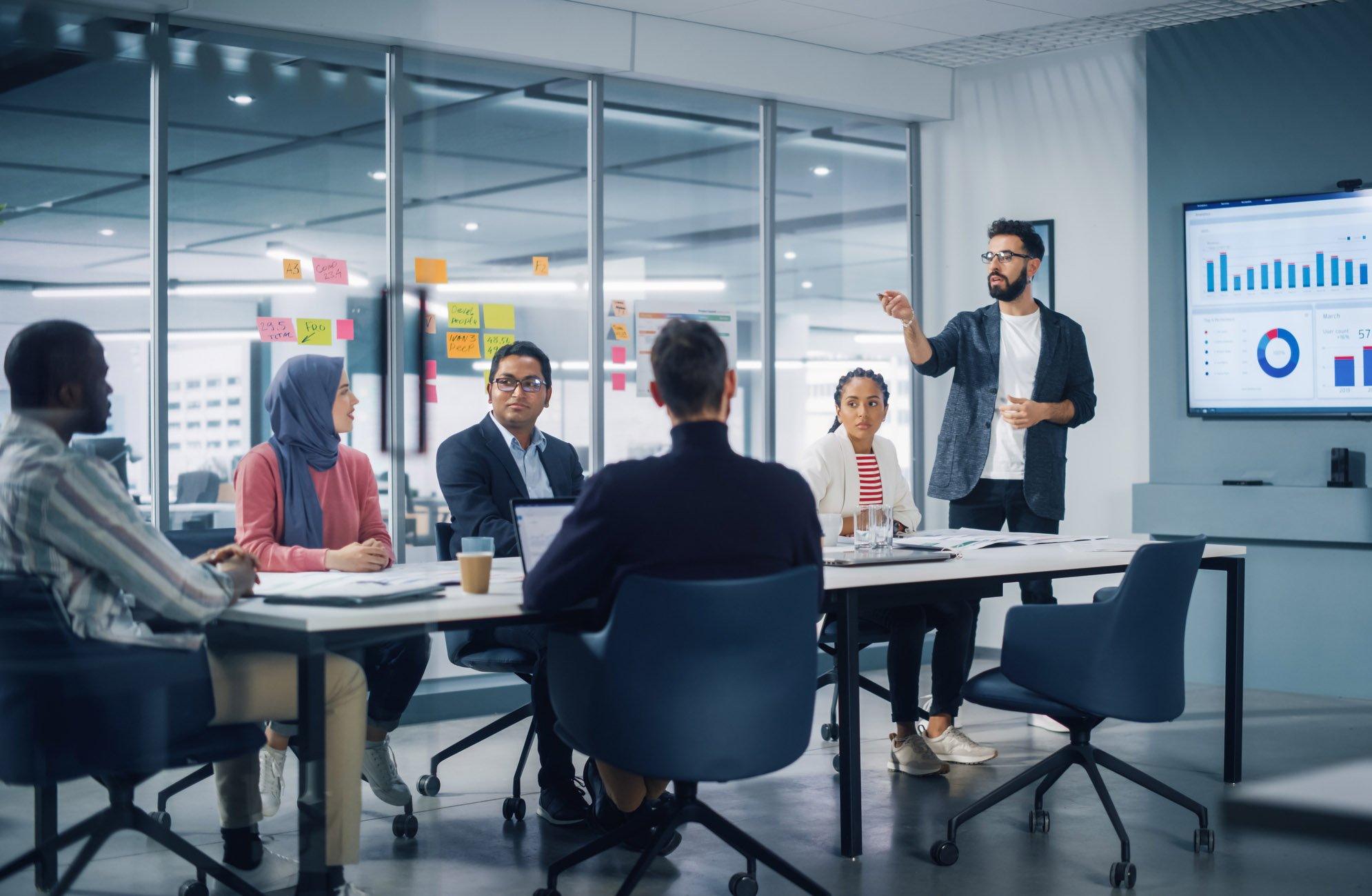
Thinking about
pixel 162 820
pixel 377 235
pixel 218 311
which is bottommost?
pixel 162 820

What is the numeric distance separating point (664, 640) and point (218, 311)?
9.02 ft

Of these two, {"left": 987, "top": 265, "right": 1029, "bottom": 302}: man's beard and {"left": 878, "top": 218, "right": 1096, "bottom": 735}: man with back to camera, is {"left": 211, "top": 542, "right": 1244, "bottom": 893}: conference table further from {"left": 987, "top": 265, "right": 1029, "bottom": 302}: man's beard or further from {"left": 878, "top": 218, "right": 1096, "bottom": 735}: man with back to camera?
{"left": 987, "top": 265, "right": 1029, "bottom": 302}: man's beard

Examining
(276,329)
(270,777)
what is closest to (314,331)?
(276,329)

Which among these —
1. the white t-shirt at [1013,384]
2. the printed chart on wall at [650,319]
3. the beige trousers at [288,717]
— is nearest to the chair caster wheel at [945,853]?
the beige trousers at [288,717]

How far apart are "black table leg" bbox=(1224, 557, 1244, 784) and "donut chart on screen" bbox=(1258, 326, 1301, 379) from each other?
1.68 meters

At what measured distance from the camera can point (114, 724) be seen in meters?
2.35

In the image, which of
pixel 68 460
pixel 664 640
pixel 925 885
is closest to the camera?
pixel 68 460

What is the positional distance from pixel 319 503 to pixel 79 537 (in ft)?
3.71

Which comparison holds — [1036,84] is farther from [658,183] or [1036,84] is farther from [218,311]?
[218,311]

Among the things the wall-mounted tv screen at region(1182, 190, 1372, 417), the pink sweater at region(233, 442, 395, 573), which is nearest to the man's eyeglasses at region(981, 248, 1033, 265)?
the wall-mounted tv screen at region(1182, 190, 1372, 417)

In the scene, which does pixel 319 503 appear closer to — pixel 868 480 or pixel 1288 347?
pixel 868 480

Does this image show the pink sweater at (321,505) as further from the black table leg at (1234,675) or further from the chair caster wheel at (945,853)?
the black table leg at (1234,675)

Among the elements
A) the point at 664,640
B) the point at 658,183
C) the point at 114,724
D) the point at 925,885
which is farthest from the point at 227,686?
the point at 658,183

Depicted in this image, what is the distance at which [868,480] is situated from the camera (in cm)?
435
